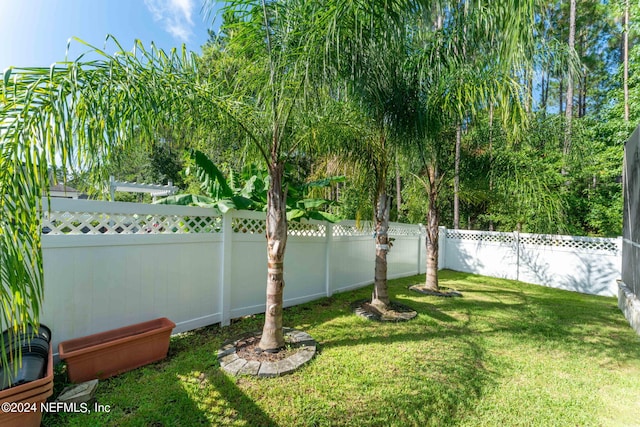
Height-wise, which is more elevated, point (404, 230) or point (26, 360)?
point (404, 230)

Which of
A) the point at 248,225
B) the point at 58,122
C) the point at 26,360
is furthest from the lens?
the point at 248,225

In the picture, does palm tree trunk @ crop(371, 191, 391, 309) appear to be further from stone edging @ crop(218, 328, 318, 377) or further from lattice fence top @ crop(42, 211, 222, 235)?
lattice fence top @ crop(42, 211, 222, 235)

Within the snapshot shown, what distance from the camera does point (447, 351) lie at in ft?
11.6

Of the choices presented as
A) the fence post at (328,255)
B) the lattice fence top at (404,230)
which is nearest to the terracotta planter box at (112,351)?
the fence post at (328,255)

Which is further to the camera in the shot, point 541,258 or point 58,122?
point 541,258

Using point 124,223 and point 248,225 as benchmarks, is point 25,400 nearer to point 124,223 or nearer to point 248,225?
point 124,223

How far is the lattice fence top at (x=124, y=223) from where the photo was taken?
2.89 meters

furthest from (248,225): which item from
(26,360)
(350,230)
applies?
(26,360)

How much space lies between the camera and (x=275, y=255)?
3.29 m

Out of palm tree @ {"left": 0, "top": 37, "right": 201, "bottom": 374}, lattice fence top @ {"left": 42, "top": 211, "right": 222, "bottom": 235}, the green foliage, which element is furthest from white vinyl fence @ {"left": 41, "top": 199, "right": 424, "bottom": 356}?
palm tree @ {"left": 0, "top": 37, "right": 201, "bottom": 374}

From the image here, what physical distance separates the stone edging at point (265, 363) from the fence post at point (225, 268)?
68 cm

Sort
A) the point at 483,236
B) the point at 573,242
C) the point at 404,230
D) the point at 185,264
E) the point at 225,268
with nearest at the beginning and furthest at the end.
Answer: the point at 185,264 < the point at 225,268 < the point at 573,242 < the point at 404,230 < the point at 483,236

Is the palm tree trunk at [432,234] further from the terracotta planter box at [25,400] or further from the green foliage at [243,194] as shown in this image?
the terracotta planter box at [25,400]

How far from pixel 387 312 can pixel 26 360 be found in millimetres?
4281
